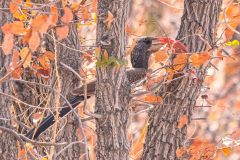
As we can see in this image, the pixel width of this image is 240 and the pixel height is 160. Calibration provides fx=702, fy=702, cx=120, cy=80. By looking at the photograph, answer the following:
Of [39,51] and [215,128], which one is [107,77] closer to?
[39,51]

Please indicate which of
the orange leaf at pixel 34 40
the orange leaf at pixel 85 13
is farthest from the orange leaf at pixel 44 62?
the orange leaf at pixel 34 40

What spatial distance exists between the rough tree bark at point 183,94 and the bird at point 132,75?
41 centimetres

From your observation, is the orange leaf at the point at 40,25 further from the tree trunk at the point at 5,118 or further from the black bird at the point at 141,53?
the black bird at the point at 141,53

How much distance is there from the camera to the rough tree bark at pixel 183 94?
544 centimetres

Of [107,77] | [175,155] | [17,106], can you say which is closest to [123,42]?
[107,77]

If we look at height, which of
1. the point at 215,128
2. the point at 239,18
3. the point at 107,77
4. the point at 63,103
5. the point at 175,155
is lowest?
the point at 215,128

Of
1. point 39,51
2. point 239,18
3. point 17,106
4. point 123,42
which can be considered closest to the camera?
point 123,42

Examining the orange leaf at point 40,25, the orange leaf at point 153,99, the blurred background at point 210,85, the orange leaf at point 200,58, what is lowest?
the blurred background at point 210,85

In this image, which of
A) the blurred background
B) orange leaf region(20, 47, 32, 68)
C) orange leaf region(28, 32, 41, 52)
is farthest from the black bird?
orange leaf region(28, 32, 41, 52)

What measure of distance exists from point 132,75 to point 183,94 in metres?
0.60

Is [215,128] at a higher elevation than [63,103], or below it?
below

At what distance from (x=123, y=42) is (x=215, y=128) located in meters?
6.79

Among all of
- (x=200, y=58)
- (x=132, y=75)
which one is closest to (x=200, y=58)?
(x=200, y=58)

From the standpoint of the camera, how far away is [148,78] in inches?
208
